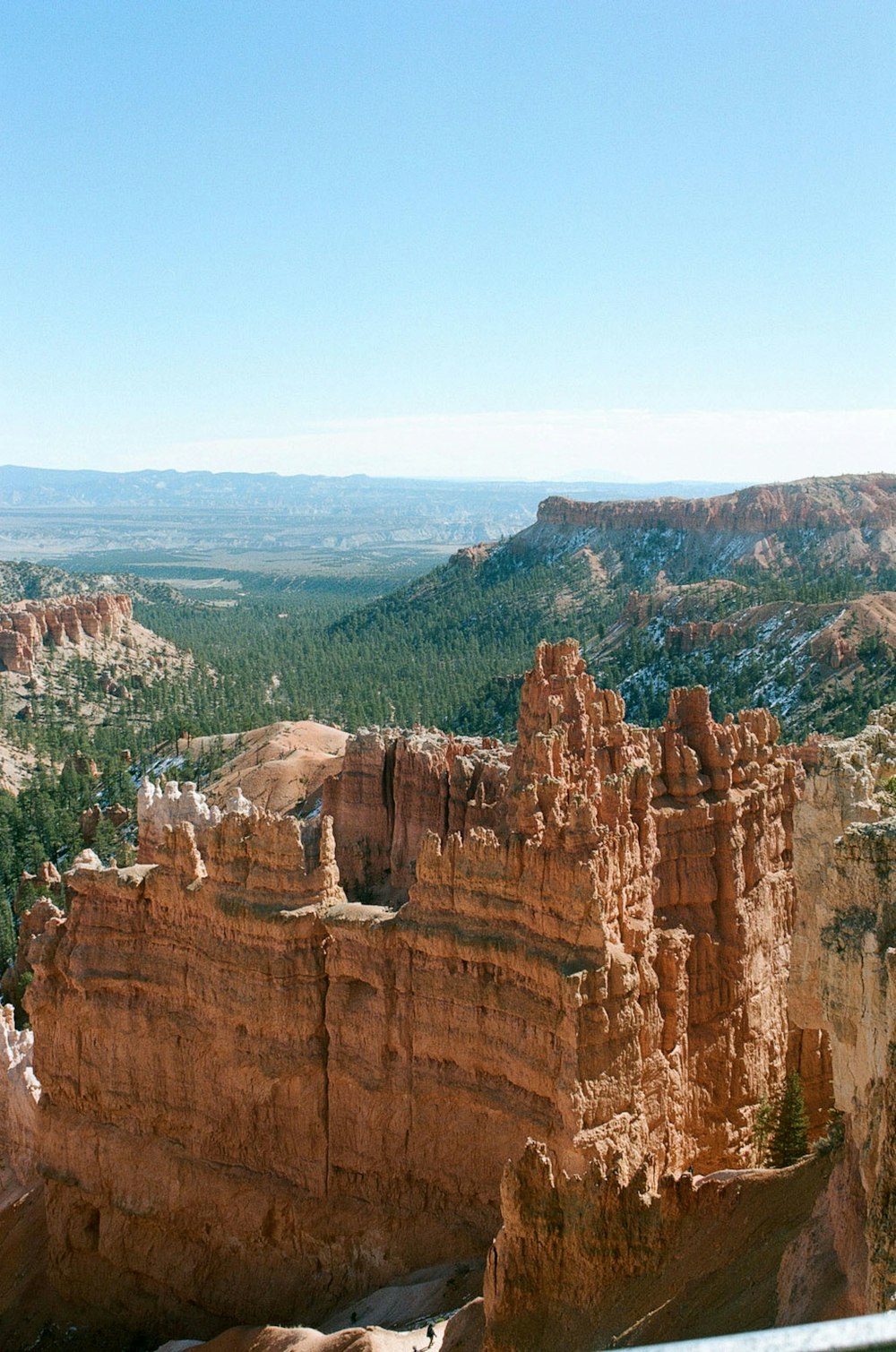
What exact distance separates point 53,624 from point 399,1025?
11605 cm

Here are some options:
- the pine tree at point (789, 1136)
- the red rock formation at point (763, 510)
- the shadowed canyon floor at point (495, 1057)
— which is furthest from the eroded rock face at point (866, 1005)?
the red rock formation at point (763, 510)

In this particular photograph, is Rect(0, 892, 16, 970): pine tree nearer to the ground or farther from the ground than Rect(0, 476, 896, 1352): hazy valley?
nearer to the ground

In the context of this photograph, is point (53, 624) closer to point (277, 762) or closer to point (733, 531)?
point (277, 762)

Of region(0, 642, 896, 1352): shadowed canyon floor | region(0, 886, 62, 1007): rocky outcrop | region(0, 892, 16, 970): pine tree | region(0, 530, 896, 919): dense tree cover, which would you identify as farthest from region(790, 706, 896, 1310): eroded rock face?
region(0, 530, 896, 919): dense tree cover

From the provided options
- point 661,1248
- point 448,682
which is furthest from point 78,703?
point 661,1248

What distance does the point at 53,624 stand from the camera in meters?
127

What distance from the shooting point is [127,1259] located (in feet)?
71.3

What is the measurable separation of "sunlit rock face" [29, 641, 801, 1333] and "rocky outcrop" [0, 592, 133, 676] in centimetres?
10006

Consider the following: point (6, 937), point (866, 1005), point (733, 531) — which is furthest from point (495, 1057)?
point (733, 531)

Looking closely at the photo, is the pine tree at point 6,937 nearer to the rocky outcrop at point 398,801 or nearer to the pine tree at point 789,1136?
the rocky outcrop at point 398,801

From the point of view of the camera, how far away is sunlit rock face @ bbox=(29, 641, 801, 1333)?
56.3 ft

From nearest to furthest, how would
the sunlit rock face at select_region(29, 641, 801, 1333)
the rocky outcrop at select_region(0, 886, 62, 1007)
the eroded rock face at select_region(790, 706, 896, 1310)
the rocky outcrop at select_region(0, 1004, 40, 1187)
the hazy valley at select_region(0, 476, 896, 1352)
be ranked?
the eroded rock face at select_region(790, 706, 896, 1310) < the hazy valley at select_region(0, 476, 896, 1352) < the sunlit rock face at select_region(29, 641, 801, 1333) < the rocky outcrop at select_region(0, 1004, 40, 1187) < the rocky outcrop at select_region(0, 886, 62, 1007)

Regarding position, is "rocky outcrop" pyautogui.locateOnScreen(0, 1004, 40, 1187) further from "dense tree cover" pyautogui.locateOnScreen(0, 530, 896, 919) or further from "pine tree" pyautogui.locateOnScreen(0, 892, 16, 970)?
"dense tree cover" pyautogui.locateOnScreen(0, 530, 896, 919)

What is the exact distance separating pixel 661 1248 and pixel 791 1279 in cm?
220
